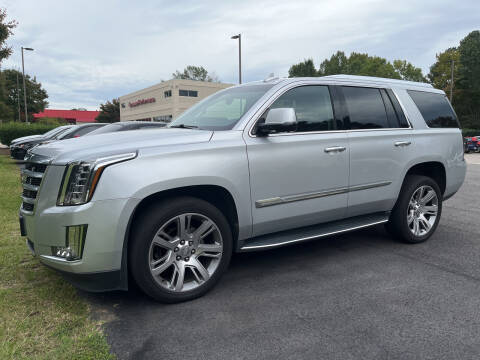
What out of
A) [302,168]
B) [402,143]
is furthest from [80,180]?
[402,143]

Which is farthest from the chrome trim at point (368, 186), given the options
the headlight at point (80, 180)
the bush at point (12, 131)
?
the bush at point (12, 131)

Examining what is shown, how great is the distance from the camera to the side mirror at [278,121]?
130 inches

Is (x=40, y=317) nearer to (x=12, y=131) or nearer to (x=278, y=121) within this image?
(x=278, y=121)

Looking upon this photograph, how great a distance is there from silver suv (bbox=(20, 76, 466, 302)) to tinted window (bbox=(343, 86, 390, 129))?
0.02 metres

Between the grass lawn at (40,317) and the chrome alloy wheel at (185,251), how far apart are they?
645mm

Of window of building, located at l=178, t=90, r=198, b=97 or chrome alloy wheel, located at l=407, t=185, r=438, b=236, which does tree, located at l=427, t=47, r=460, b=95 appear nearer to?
window of building, located at l=178, t=90, r=198, b=97

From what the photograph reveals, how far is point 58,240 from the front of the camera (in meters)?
2.78

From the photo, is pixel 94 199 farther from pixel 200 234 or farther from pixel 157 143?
pixel 200 234

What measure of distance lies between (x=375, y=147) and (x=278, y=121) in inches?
58.4

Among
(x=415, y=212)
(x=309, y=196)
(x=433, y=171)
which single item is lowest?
(x=415, y=212)

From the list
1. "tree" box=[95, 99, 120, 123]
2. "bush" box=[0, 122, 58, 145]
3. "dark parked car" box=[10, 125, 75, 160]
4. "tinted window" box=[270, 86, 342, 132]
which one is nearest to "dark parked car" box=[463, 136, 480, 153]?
"dark parked car" box=[10, 125, 75, 160]

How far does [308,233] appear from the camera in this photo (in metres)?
3.78

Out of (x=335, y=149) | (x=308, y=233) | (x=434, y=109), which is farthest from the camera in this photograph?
(x=434, y=109)

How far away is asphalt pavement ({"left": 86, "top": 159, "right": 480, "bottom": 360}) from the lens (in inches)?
98.8
